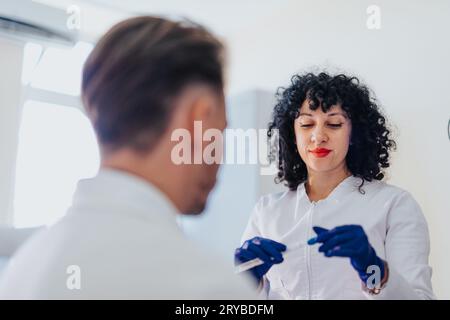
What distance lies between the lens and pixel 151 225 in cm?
46

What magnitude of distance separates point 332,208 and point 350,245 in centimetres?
22

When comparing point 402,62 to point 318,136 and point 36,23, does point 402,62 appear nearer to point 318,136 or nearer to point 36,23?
point 318,136

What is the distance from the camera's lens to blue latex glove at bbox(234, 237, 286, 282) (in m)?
0.76

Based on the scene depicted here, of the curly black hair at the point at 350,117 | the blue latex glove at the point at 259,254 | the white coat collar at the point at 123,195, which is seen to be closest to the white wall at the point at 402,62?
the curly black hair at the point at 350,117

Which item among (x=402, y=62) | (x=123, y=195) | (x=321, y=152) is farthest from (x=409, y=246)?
(x=123, y=195)

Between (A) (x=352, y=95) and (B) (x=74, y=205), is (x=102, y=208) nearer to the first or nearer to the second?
(B) (x=74, y=205)

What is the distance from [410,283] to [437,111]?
384 millimetres

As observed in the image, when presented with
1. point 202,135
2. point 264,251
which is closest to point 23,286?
point 202,135

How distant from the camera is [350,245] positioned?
674 mm

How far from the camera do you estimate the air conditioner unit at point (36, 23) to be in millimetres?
946

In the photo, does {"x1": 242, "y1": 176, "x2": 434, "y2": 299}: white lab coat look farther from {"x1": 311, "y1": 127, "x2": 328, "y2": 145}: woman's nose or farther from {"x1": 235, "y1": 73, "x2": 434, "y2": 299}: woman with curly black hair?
{"x1": 311, "y1": 127, "x2": 328, "y2": 145}: woman's nose

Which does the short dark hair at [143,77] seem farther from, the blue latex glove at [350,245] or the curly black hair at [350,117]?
the curly black hair at [350,117]

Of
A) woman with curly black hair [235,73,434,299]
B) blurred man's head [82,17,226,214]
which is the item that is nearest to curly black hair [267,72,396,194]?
woman with curly black hair [235,73,434,299]

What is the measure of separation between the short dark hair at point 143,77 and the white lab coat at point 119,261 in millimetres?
76
